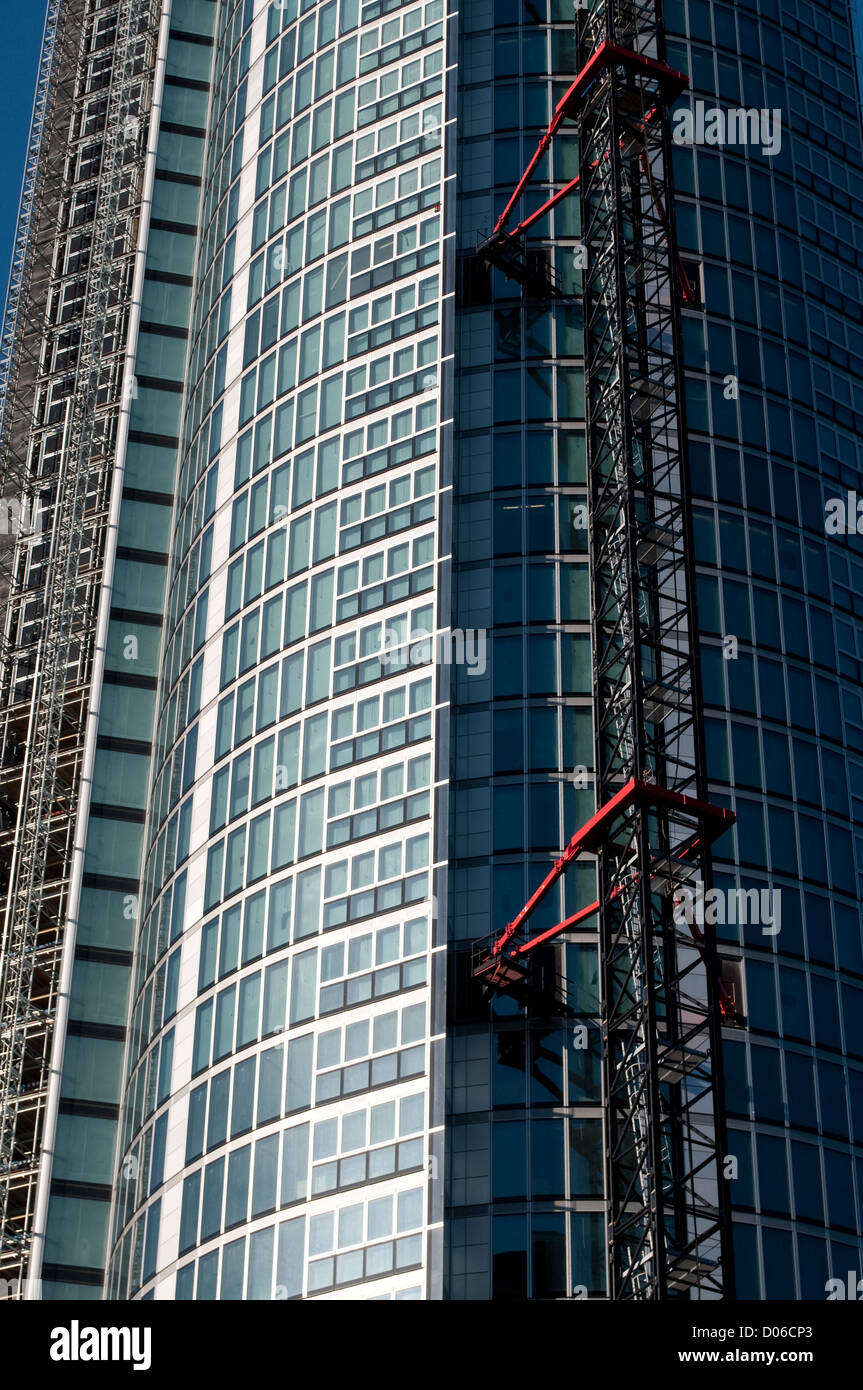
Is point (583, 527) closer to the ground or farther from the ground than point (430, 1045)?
farther from the ground

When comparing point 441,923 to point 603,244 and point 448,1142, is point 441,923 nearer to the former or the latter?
point 448,1142

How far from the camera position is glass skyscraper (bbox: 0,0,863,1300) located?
66.2 meters

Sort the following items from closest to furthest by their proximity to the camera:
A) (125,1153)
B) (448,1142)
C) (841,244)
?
(448,1142), (125,1153), (841,244)

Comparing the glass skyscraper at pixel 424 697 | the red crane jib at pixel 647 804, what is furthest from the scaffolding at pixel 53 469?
the red crane jib at pixel 647 804

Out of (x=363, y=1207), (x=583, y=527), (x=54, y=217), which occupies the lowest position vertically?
(x=363, y=1207)

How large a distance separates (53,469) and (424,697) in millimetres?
40475

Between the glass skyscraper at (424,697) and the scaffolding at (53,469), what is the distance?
2.45 m

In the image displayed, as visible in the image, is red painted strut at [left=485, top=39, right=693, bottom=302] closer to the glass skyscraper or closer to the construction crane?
the construction crane

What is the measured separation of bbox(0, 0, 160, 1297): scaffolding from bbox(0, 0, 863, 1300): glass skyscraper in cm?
245

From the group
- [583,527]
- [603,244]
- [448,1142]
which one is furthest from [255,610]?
[448,1142]

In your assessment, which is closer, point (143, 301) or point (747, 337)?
point (747, 337)

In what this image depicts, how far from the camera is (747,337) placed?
82.2 m

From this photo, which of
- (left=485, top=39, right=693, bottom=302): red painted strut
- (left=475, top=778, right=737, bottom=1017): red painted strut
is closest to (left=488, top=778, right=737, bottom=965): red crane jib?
(left=475, top=778, right=737, bottom=1017): red painted strut

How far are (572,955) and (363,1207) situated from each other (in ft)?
31.1
